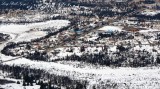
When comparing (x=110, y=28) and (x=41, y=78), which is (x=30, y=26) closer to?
(x=110, y=28)

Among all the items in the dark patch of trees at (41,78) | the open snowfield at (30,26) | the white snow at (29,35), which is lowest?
the open snowfield at (30,26)

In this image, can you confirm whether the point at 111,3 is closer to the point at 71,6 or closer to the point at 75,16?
the point at 71,6

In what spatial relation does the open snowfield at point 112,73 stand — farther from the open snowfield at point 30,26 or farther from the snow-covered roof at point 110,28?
the open snowfield at point 30,26

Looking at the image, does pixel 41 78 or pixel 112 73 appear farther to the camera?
pixel 112 73

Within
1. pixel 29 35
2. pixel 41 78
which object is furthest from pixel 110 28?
pixel 41 78

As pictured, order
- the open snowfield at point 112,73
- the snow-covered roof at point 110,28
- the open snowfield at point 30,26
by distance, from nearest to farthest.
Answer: the open snowfield at point 112,73, the snow-covered roof at point 110,28, the open snowfield at point 30,26

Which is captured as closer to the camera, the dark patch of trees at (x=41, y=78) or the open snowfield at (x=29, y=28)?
the dark patch of trees at (x=41, y=78)

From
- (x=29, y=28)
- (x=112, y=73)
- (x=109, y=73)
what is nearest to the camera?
(x=112, y=73)

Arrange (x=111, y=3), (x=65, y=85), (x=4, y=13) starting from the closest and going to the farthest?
(x=65, y=85)
(x=4, y=13)
(x=111, y=3)

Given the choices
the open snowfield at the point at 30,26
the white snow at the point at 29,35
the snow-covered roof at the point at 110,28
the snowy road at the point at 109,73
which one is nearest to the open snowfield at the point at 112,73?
the snowy road at the point at 109,73

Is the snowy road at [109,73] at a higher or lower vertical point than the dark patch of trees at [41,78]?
lower

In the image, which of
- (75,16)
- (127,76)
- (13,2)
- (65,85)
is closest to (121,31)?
(75,16)
